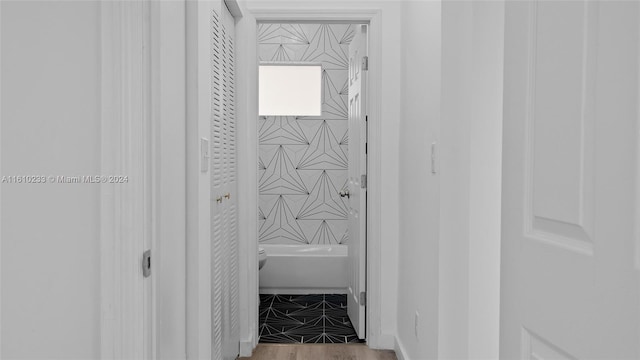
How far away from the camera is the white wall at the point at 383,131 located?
3332mm

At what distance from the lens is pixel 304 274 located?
16.4 ft

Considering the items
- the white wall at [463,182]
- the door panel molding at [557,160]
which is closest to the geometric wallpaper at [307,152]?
the white wall at [463,182]

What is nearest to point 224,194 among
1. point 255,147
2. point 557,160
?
point 255,147

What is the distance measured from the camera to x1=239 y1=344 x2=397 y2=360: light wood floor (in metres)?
3.32

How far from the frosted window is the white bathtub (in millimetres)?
1601

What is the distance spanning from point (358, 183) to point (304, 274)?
1.62 m

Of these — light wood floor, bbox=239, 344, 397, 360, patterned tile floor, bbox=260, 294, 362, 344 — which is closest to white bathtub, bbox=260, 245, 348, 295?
patterned tile floor, bbox=260, 294, 362, 344
